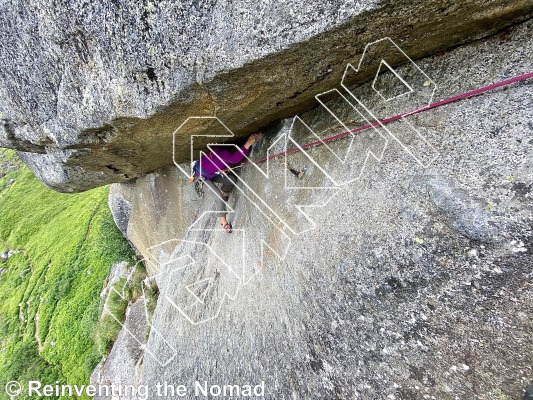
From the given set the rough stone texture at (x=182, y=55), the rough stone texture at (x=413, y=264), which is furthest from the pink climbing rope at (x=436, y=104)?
the rough stone texture at (x=182, y=55)

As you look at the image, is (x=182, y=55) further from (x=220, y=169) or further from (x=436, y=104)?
(x=220, y=169)

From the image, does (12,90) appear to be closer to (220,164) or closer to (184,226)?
(220,164)

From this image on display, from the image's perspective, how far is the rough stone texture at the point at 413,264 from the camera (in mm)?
2275

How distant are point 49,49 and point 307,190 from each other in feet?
11.1

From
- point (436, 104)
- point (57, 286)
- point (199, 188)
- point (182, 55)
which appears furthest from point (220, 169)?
point (57, 286)

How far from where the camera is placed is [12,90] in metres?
4.57

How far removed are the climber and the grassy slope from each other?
9468mm

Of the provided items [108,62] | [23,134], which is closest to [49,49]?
[108,62]

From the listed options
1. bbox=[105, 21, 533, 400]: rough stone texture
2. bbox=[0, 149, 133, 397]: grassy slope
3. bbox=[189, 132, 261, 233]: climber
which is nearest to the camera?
bbox=[105, 21, 533, 400]: rough stone texture

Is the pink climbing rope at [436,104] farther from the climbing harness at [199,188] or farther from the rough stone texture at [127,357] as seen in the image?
the rough stone texture at [127,357]

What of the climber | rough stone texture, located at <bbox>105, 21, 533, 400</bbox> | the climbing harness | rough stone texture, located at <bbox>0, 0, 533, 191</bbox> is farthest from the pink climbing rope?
the climbing harness

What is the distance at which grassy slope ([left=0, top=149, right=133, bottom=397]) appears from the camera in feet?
52.9

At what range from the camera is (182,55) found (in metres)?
3.18

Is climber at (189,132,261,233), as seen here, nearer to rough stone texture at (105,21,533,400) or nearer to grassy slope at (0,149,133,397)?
rough stone texture at (105,21,533,400)
